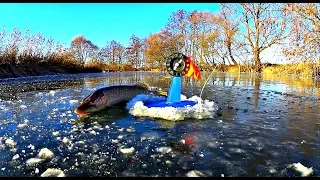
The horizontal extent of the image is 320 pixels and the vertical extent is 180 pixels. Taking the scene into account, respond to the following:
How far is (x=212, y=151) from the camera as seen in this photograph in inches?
126

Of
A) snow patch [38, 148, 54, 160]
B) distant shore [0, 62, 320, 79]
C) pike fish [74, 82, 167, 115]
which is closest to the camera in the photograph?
snow patch [38, 148, 54, 160]

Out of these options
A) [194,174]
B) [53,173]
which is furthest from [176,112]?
[53,173]

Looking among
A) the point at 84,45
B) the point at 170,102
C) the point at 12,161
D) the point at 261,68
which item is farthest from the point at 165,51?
the point at 12,161

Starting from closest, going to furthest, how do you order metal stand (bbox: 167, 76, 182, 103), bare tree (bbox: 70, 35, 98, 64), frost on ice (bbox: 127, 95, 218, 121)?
1. frost on ice (bbox: 127, 95, 218, 121)
2. metal stand (bbox: 167, 76, 182, 103)
3. bare tree (bbox: 70, 35, 98, 64)

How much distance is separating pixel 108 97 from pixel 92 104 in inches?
22.6

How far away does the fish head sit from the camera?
5.47m

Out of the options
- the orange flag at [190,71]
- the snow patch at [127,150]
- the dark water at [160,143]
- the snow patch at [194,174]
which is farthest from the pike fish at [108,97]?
the snow patch at [194,174]

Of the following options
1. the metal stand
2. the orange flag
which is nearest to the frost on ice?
the metal stand

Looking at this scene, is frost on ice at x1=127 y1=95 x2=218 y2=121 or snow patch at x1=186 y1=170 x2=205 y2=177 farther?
frost on ice at x1=127 y1=95 x2=218 y2=121

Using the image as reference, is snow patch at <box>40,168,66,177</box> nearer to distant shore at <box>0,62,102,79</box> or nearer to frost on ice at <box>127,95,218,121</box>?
frost on ice at <box>127,95,218,121</box>

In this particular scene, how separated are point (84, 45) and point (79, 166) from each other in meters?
58.2

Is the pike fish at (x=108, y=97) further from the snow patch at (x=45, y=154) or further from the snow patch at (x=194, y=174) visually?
the snow patch at (x=194, y=174)

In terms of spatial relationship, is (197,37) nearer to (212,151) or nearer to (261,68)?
(261,68)

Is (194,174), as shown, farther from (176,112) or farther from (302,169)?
(176,112)
